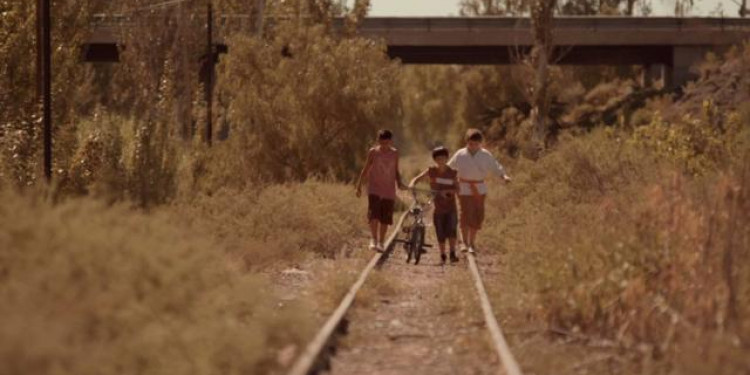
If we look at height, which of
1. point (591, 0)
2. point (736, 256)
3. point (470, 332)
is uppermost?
point (591, 0)

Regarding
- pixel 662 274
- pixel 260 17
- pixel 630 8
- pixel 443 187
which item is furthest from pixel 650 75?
pixel 662 274

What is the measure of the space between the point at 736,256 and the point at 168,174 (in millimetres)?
Result: 15829

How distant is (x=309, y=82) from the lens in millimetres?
37812

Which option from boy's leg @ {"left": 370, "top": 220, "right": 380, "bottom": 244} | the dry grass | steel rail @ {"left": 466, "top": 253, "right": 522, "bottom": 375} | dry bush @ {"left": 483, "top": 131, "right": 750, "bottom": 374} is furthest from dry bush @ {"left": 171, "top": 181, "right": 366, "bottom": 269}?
the dry grass

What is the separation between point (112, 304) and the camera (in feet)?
29.8

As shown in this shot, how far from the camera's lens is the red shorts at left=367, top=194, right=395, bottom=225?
20141 mm

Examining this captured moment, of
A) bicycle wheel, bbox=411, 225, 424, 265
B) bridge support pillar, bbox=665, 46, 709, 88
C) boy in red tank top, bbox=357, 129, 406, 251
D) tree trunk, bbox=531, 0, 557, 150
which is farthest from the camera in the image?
bridge support pillar, bbox=665, 46, 709, 88

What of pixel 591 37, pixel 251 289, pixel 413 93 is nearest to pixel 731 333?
pixel 251 289

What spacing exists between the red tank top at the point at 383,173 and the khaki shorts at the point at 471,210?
1.07 m

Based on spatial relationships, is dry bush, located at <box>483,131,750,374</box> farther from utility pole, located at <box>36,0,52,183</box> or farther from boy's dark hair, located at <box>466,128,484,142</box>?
utility pole, located at <box>36,0,52,183</box>

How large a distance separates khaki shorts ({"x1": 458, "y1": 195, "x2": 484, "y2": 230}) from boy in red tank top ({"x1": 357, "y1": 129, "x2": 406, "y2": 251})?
0.92 meters

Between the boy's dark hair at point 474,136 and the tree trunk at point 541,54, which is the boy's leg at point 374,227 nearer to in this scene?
the boy's dark hair at point 474,136

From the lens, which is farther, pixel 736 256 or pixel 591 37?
pixel 591 37

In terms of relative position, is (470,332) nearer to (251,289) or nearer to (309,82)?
(251,289)
